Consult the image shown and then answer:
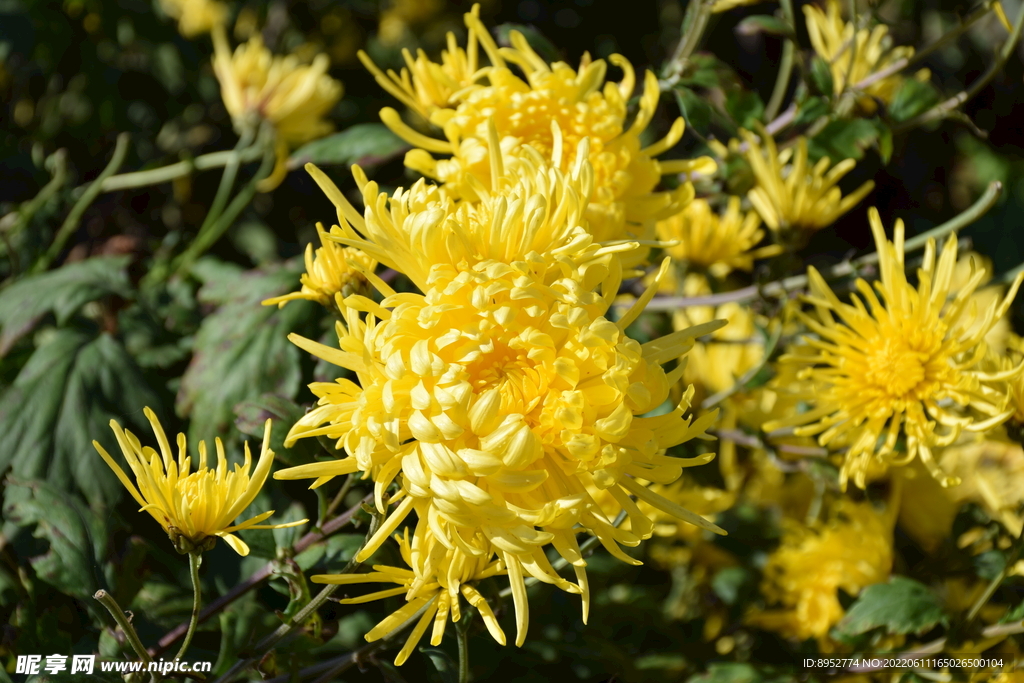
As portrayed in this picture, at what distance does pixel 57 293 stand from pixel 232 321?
0.27 meters

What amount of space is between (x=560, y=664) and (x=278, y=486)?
0.42 meters

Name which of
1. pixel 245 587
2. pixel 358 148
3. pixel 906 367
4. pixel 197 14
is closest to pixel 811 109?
pixel 906 367

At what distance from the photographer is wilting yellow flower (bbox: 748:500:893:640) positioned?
1097 mm

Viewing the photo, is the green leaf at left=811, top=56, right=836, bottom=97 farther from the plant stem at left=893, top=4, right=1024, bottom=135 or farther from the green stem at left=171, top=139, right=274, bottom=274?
the green stem at left=171, top=139, right=274, bottom=274

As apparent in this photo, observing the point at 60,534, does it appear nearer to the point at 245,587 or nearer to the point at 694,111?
the point at 245,587

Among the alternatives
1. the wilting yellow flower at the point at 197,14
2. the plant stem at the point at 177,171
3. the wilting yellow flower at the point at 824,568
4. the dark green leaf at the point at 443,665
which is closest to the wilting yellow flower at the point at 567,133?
the dark green leaf at the point at 443,665

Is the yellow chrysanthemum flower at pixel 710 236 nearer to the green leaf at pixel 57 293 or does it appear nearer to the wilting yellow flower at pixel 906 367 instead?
the wilting yellow flower at pixel 906 367

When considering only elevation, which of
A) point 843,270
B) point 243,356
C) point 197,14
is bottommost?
point 243,356

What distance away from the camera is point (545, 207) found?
579 mm

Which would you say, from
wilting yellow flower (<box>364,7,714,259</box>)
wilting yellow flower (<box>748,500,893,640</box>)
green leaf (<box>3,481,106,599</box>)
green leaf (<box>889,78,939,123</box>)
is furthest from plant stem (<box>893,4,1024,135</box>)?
green leaf (<box>3,481,106,599</box>)

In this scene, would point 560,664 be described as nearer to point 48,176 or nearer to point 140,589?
point 140,589

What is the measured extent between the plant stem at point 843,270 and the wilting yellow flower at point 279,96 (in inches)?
27.5

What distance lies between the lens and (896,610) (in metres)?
0.90

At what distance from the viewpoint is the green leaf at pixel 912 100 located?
982mm
